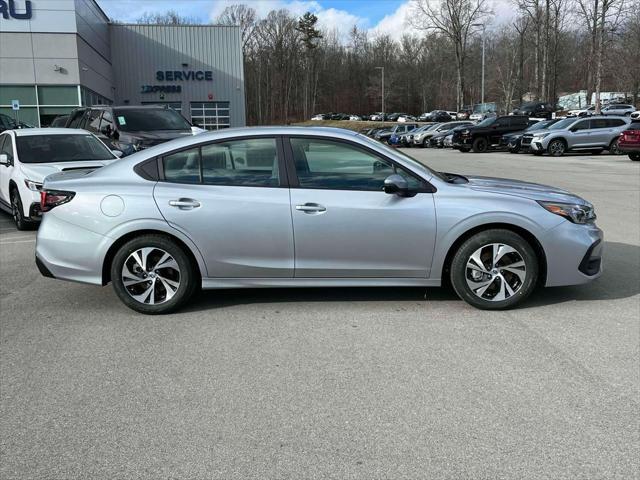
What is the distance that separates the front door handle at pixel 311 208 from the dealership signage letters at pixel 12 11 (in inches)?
1200

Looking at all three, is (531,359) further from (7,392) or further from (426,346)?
(7,392)

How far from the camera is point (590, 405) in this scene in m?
3.46

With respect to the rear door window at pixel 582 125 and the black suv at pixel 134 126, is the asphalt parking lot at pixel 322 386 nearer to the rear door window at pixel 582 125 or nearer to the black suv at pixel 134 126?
the black suv at pixel 134 126

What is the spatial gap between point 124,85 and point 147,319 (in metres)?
41.2

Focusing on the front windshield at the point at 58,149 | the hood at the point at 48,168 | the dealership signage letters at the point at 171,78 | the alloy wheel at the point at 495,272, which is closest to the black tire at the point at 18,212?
the hood at the point at 48,168

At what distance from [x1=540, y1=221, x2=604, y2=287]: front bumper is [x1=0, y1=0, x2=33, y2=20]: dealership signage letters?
1243 inches

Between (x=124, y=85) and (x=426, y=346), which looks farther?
(x=124, y=85)

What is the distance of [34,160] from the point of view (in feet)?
31.2

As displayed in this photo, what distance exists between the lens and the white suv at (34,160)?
352 inches

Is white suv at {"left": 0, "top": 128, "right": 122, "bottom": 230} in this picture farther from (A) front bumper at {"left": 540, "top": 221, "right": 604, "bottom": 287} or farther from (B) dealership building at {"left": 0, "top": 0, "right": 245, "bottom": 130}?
(B) dealership building at {"left": 0, "top": 0, "right": 245, "bottom": 130}

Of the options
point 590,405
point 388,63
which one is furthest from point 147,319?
point 388,63

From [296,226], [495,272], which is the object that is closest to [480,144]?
[495,272]

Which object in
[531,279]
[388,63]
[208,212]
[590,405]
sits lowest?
[590,405]

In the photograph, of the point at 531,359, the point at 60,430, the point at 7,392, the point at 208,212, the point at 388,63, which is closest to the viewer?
the point at 60,430
